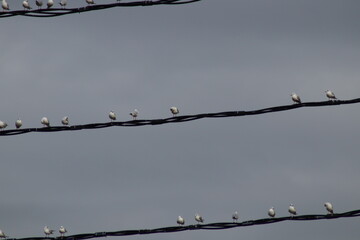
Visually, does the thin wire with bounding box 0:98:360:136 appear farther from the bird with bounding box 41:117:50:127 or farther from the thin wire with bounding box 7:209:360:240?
the bird with bounding box 41:117:50:127

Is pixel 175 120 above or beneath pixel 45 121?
beneath

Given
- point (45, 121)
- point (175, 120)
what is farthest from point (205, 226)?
point (45, 121)

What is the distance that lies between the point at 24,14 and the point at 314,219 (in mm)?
6574

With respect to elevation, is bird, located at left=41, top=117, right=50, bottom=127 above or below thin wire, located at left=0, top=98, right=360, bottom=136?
above

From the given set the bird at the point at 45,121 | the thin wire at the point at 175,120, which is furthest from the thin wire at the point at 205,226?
the bird at the point at 45,121

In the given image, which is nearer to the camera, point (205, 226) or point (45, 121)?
point (205, 226)

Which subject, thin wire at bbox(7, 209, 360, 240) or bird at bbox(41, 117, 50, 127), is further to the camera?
bird at bbox(41, 117, 50, 127)

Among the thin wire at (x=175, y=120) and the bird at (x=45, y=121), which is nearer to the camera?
the thin wire at (x=175, y=120)

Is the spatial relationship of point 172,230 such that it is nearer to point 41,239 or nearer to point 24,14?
point 41,239

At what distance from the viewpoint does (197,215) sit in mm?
47125

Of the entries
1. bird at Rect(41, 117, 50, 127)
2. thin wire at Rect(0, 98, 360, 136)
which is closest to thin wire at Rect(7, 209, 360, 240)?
thin wire at Rect(0, 98, 360, 136)

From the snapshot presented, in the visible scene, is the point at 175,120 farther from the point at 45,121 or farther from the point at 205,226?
the point at 45,121

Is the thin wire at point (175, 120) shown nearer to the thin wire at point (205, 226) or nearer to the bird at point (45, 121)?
the thin wire at point (205, 226)

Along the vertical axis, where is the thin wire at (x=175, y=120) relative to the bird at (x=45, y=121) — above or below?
below
